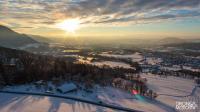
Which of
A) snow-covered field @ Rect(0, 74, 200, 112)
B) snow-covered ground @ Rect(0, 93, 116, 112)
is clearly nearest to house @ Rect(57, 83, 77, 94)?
snow-covered field @ Rect(0, 74, 200, 112)

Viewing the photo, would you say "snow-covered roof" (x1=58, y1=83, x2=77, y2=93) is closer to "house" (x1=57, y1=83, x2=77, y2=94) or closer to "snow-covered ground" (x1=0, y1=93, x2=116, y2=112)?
"house" (x1=57, y1=83, x2=77, y2=94)

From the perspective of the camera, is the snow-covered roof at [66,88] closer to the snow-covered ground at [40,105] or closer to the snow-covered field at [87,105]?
the snow-covered field at [87,105]

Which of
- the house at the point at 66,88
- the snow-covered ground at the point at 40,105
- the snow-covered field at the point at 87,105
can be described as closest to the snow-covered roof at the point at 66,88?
the house at the point at 66,88

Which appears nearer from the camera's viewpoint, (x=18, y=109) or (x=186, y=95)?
(x=18, y=109)

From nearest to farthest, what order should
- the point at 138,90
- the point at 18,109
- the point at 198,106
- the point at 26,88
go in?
the point at 18,109 → the point at 198,106 → the point at 26,88 → the point at 138,90

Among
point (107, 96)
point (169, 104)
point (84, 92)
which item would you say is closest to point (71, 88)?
point (84, 92)

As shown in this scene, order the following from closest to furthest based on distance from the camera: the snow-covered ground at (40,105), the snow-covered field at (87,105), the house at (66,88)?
1. the snow-covered ground at (40,105)
2. the snow-covered field at (87,105)
3. the house at (66,88)

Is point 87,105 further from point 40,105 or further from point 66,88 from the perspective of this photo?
point 66,88

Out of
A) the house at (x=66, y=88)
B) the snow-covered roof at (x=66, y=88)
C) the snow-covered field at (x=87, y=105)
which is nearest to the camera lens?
the snow-covered field at (x=87, y=105)

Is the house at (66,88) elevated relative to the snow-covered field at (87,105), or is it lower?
elevated

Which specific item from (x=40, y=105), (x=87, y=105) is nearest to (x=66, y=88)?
(x=87, y=105)

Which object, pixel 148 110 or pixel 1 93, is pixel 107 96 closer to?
pixel 148 110
